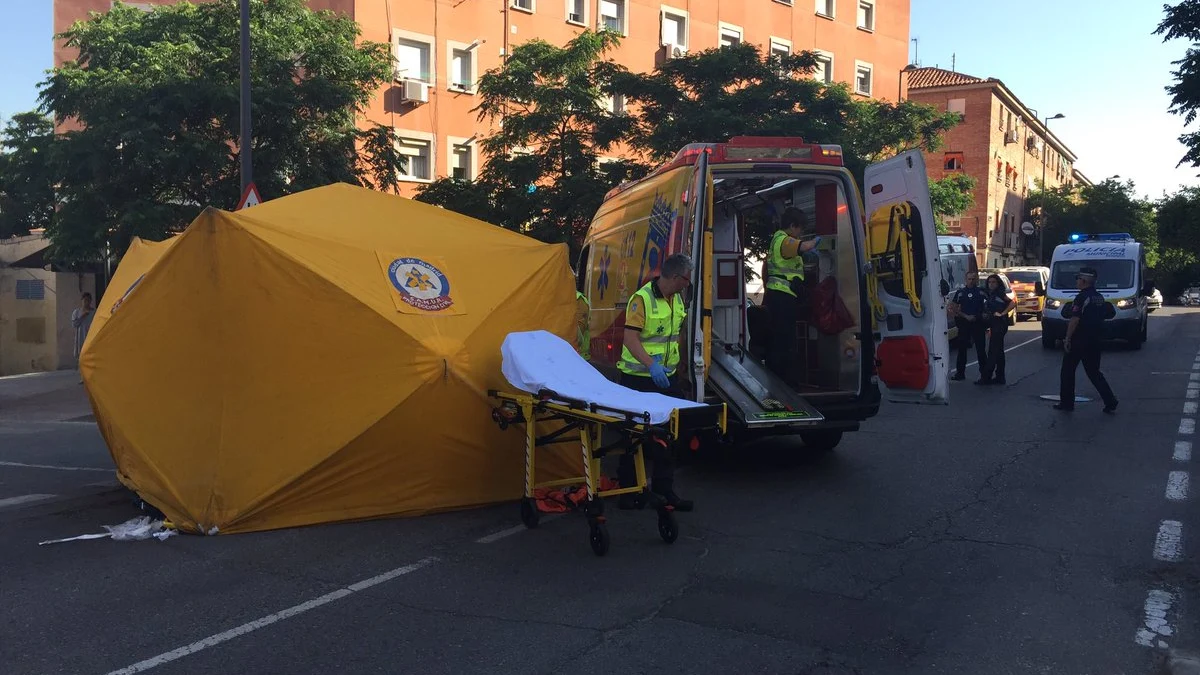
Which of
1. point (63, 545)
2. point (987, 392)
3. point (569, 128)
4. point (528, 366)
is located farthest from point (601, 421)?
point (569, 128)

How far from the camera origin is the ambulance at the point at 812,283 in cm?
738

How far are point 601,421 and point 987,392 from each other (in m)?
9.50

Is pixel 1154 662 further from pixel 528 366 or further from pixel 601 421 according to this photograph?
pixel 528 366

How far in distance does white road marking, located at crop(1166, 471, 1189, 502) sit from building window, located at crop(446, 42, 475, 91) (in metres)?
22.0

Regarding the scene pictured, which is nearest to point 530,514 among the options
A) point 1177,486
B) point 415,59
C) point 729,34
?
point 1177,486

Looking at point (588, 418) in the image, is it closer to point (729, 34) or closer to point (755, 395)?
point (755, 395)

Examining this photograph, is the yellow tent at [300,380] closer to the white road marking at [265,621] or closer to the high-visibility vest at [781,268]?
the white road marking at [265,621]

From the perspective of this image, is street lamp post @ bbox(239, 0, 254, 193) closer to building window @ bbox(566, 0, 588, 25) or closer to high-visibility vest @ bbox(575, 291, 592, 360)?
high-visibility vest @ bbox(575, 291, 592, 360)

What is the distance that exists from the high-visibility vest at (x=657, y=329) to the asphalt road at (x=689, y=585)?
→ 3.45 ft

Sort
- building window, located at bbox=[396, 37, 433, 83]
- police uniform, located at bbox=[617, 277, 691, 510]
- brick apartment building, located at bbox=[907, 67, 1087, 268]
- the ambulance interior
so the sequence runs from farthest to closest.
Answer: brick apartment building, located at bbox=[907, 67, 1087, 268]
building window, located at bbox=[396, 37, 433, 83]
the ambulance interior
police uniform, located at bbox=[617, 277, 691, 510]

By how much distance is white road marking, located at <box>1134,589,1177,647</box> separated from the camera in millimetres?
4234

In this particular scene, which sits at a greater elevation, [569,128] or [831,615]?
[569,128]

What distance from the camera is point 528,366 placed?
6152 mm

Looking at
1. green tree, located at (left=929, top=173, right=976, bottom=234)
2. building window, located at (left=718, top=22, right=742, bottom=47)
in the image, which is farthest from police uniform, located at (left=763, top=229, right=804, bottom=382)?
building window, located at (left=718, top=22, right=742, bottom=47)
